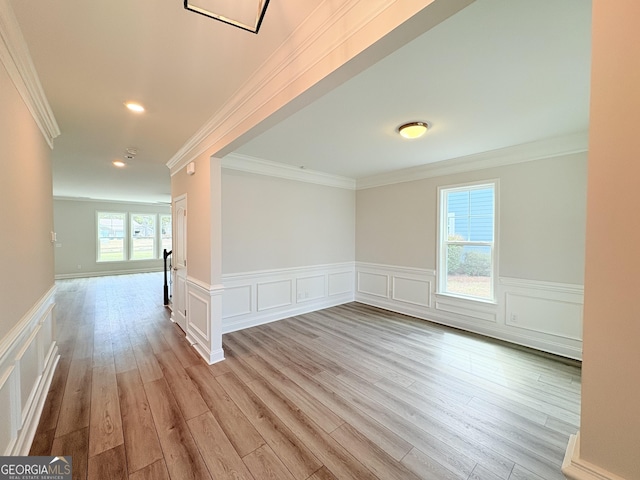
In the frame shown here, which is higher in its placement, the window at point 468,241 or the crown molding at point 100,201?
the crown molding at point 100,201

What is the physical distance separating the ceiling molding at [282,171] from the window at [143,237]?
789 centimetres

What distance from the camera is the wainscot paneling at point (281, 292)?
3.96 meters

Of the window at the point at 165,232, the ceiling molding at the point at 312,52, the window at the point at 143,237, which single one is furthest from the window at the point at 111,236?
the ceiling molding at the point at 312,52

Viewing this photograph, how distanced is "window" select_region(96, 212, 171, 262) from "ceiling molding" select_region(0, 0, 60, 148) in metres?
8.22

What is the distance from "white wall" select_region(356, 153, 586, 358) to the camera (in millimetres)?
3078

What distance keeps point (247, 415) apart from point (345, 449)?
2.72 ft

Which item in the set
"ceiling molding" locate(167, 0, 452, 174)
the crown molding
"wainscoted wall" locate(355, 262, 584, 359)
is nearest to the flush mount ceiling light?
"ceiling molding" locate(167, 0, 452, 174)

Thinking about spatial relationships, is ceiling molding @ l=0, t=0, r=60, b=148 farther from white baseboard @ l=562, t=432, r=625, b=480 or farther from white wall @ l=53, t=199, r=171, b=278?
white wall @ l=53, t=199, r=171, b=278

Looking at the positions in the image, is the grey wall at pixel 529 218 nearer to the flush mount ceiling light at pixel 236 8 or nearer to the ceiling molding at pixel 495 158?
the ceiling molding at pixel 495 158

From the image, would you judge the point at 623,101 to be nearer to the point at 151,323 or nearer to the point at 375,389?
the point at 375,389

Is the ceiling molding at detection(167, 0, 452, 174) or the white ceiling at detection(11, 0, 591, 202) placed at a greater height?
the white ceiling at detection(11, 0, 591, 202)

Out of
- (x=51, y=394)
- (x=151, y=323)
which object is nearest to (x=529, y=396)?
(x=51, y=394)

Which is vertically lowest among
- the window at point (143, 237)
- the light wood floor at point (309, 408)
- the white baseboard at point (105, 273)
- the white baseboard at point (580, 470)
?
the light wood floor at point (309, 408)

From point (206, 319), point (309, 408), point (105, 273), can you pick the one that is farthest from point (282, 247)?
point (105, 273)
